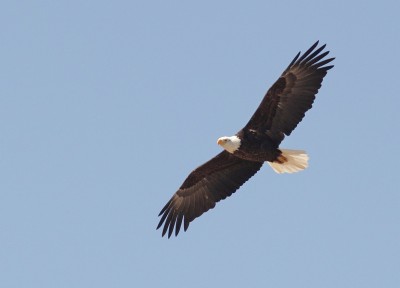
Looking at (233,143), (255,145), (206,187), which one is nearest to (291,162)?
(255,145)

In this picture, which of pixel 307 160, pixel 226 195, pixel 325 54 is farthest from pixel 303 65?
pixel 226 195

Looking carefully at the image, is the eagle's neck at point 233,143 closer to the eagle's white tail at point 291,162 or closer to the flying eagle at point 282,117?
the flying eagle at point 282,117

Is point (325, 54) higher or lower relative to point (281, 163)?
higher

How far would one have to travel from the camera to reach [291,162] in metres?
17.6

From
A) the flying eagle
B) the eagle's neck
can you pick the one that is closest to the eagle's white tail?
the flying eagle

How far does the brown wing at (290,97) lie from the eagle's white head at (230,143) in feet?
0.92

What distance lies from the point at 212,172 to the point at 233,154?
0.89 m

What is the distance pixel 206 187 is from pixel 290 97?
7.72 ft

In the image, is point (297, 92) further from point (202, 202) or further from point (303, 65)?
point (202, 202)

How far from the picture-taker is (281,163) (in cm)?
1769

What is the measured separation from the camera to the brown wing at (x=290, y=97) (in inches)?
680

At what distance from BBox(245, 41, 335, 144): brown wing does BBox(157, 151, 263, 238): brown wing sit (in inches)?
43.4

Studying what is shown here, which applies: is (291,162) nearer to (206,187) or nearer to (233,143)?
(233,143)

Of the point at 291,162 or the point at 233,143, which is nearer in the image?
the point at 233,143
